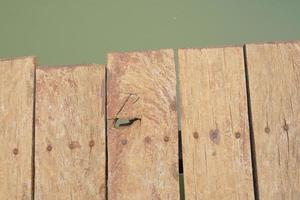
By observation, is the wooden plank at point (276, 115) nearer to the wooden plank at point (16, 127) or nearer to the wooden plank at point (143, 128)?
the wooden plank at point (143, 128)

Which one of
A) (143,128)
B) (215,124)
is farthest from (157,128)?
(215,124)

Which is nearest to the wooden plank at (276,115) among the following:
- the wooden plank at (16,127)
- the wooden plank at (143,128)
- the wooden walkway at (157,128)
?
the wooden walkway at (157,128)

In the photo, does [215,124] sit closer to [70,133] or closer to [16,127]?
[70,133]

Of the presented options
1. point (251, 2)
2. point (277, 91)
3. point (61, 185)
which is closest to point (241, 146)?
point (277, 91)

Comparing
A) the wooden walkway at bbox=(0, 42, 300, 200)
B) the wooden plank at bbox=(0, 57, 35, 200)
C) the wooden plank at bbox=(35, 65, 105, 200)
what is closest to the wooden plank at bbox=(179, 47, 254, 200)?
the wooden walkway at bbox=(0, 42, 300, 200)

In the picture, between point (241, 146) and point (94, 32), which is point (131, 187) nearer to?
point (241, 146)

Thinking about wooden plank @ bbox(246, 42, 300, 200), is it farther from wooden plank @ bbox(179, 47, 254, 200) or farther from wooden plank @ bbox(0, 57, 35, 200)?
wooden plank @ bbox(0, 57, 35, 200)
